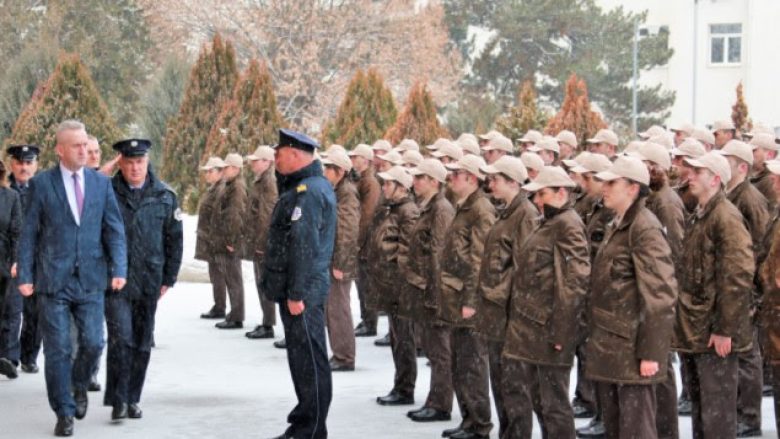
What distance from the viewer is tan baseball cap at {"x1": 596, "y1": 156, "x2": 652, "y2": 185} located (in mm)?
8703

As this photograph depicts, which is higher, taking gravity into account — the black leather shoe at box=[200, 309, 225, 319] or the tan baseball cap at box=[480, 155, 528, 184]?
the tan baseball cap at box=[480, 155, 528, 184]

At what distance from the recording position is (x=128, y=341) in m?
11.2

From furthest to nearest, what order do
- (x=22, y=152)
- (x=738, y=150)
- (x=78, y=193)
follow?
(x=22, y=152) → (x=738, y=150) → (x=78, y=193)

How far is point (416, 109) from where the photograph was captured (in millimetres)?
25406

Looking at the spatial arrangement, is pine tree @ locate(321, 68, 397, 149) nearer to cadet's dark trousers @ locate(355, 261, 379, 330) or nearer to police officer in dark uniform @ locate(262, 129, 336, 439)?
cadet's dark trousers @ locate(355, 261, 379, 330)

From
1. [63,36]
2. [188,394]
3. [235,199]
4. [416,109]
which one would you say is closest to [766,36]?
[63,36]

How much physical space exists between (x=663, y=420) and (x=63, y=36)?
150 ft

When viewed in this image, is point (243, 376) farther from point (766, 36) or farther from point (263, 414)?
point (766, 36)

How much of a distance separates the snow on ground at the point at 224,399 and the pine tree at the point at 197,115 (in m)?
11.8

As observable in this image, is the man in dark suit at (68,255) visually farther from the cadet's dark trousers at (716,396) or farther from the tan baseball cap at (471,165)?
the cadet's dark trousers at (716,396)

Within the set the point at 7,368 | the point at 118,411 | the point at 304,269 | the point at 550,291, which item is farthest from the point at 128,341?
the point at 550,291

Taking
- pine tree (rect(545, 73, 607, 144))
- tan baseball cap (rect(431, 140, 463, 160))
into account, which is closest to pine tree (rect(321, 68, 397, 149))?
pine tree (rect(545, 73, 607, 144))

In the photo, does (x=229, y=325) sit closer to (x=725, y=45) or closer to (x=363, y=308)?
(x=363, y=308)

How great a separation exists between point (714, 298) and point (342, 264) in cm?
552
